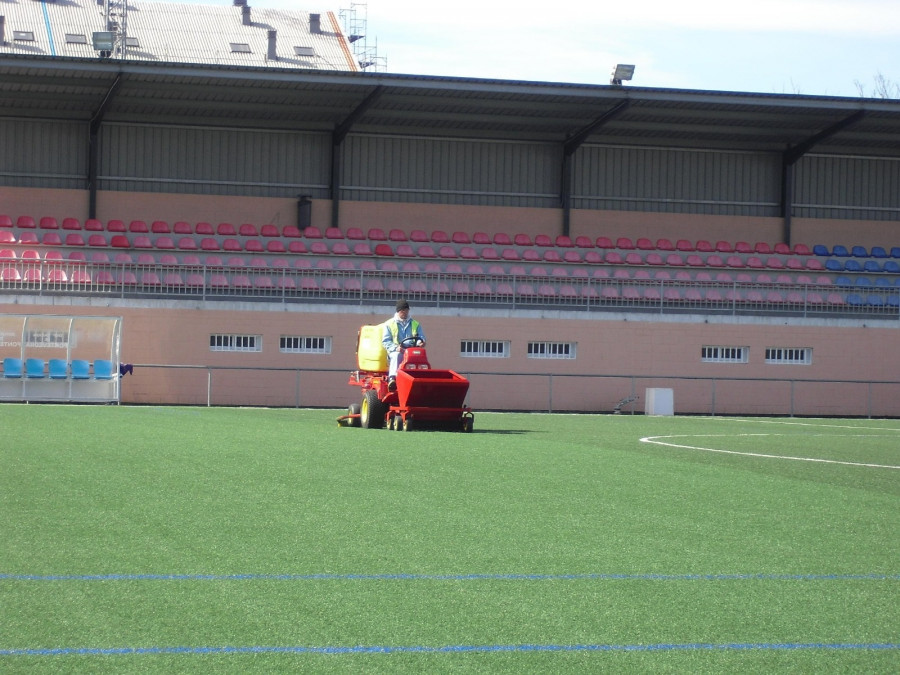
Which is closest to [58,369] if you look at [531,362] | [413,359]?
[531,362]

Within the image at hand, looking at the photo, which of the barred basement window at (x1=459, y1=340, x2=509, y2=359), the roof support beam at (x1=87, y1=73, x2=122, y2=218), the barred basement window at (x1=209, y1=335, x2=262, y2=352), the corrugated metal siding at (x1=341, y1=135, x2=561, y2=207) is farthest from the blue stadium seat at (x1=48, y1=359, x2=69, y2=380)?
the corrugated metal siding at (x1=341, y1=135, x2=561, y2=207)

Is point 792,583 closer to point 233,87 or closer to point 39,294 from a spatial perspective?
point 39,294

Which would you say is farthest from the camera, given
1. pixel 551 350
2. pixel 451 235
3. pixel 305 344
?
pixel 451 235

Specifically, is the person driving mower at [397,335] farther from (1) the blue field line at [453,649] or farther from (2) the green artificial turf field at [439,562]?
(1) the blue field line at [453,649]

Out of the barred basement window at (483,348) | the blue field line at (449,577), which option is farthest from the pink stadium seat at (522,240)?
the blue field line at (449,577)

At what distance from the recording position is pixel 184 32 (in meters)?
55.0

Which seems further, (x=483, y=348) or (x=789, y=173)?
(x=789, y=173)

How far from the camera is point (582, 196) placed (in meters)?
41.2

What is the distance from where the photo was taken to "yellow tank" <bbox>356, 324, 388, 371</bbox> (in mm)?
20856

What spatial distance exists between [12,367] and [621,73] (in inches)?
768

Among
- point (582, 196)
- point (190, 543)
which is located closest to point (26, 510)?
point (190, 543)

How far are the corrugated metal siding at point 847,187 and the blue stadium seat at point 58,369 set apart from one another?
25.5m

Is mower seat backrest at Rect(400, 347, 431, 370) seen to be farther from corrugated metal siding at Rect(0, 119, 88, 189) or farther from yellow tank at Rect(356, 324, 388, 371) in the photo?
corrugated metal siding at Rect(0, 119, 88, 189)

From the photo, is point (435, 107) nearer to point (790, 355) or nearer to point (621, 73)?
point (621, 73)
